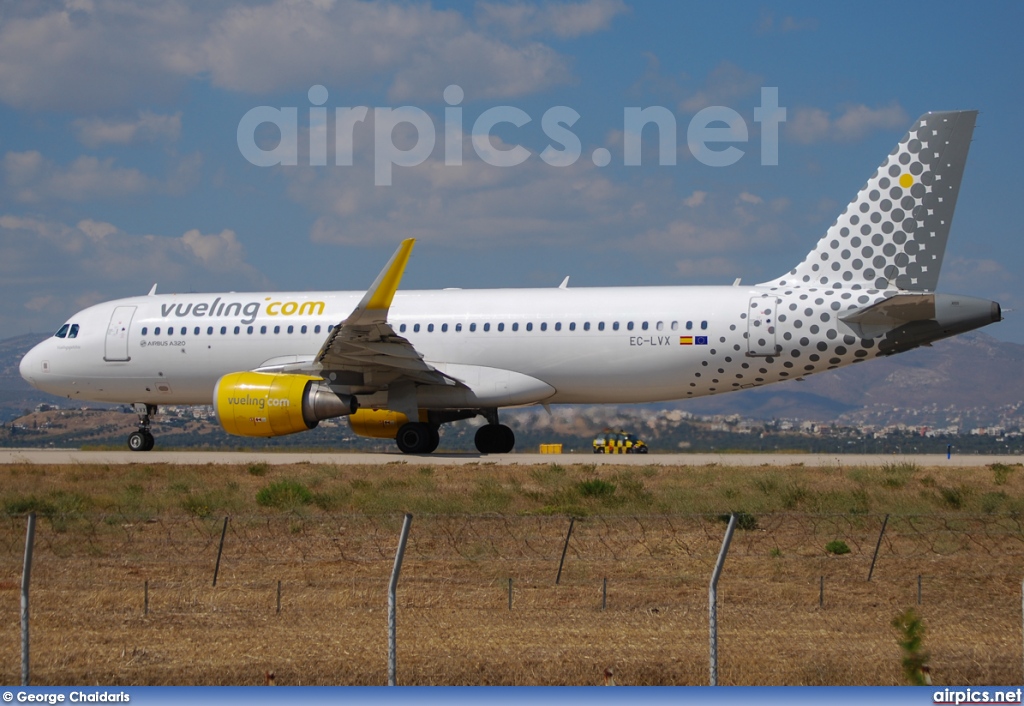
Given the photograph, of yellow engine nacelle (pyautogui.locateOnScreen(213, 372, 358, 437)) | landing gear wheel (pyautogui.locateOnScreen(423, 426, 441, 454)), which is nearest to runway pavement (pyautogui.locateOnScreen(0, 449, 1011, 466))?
landing gear wheel (pyautogui.locateOnScreen(423, 426, 441, 454))

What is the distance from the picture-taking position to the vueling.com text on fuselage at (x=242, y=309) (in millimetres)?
26812

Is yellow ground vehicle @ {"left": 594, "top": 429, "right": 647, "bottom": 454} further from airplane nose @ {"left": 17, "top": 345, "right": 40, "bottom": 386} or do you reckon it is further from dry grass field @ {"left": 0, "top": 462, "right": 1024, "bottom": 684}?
airplane nose @ {"left": 17, "top": 345, "right": 40, "bottom": 386}

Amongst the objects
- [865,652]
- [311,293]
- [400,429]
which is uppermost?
[311,293]

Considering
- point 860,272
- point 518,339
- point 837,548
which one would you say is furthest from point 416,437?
point 837,548

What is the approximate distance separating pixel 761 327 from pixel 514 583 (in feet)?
43.5

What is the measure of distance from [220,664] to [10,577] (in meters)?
4.58

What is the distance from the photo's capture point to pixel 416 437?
25078 millimetres

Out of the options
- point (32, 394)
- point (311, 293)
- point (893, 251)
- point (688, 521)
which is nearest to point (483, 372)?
point (311, 293)

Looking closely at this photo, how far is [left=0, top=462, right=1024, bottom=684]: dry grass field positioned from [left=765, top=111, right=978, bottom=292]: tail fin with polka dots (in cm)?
587

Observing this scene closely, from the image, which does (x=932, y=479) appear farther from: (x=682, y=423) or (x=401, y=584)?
(x=682, y=423)

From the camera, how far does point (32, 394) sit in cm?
13412

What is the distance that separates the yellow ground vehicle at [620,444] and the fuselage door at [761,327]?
22.1 ft

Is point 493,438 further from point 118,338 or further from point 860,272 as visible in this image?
point 118,338

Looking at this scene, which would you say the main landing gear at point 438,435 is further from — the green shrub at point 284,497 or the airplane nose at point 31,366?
the airplane nose at point 31,366
